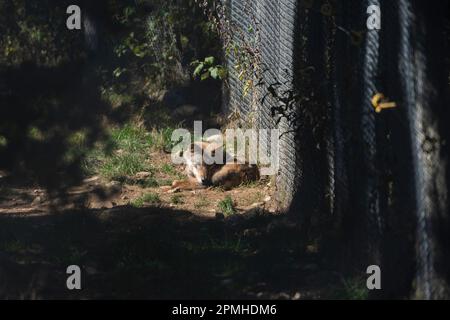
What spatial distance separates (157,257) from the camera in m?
6.84

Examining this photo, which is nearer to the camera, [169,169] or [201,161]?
[201,161]

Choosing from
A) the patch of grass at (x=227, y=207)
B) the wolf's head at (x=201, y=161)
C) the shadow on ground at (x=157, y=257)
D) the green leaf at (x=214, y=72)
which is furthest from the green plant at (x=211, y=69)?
the shadow on ground at (x=157, y=257)

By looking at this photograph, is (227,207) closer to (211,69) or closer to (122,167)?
(122,167)

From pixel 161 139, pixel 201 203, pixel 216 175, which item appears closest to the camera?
pixel 201 203

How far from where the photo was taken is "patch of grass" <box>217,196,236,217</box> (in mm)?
8430

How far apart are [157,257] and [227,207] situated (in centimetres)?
181

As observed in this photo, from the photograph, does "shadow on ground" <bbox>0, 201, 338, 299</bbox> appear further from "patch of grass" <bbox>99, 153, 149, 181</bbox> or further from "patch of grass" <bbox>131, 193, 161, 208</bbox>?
"patch of grass" <bbox>99, 153, 149, 181</bbox>

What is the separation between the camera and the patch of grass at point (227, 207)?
8430mm

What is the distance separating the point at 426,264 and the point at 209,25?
258 inches

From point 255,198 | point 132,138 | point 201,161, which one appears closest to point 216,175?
point 201,161

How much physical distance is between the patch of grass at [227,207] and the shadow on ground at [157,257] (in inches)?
14.1

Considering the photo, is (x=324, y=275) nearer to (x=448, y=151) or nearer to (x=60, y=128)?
(x=448, y=151)

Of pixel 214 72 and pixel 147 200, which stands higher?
pixel 214 72

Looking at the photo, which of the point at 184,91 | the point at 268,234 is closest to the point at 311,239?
the point at 268,234
